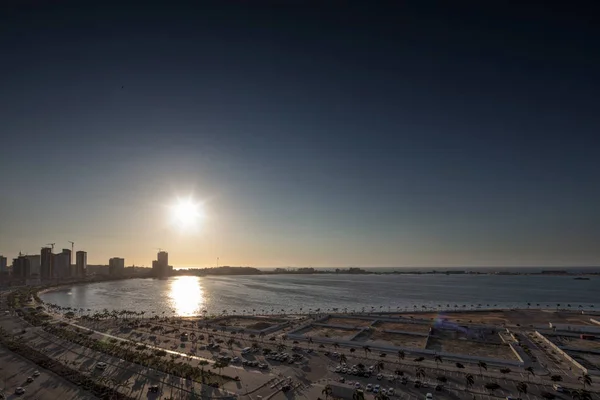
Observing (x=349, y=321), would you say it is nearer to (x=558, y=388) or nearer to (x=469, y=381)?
(x=469, y=381)

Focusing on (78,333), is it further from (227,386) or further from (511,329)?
(511,329)

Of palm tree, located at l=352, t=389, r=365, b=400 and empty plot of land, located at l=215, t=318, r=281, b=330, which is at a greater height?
palm tree, located at l=352, t=389, r=365, b=400

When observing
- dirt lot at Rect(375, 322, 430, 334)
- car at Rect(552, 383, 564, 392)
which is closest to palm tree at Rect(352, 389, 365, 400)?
car at Rect(552, 383, 564, 392)

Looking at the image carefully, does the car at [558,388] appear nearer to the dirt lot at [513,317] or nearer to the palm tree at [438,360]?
the palm tree at [438,360]

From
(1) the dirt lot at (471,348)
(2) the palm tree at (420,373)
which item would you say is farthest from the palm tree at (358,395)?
(1) the dirt lot at (471,348)

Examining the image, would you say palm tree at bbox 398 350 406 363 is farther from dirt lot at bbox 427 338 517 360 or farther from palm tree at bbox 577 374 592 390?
palm tree at bbox 577 374 592 390

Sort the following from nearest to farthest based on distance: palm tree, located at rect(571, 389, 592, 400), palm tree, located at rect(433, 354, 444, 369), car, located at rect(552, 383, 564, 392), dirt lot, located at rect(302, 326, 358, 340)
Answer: palm tree, located at rect(571, 389, 592, 400) → car, located at rect(552, 383, 564, 392) → palm tree, located at rect(433, 354, 444, 369) → dirt lot, located at rect(302, 326, 358, 340)
